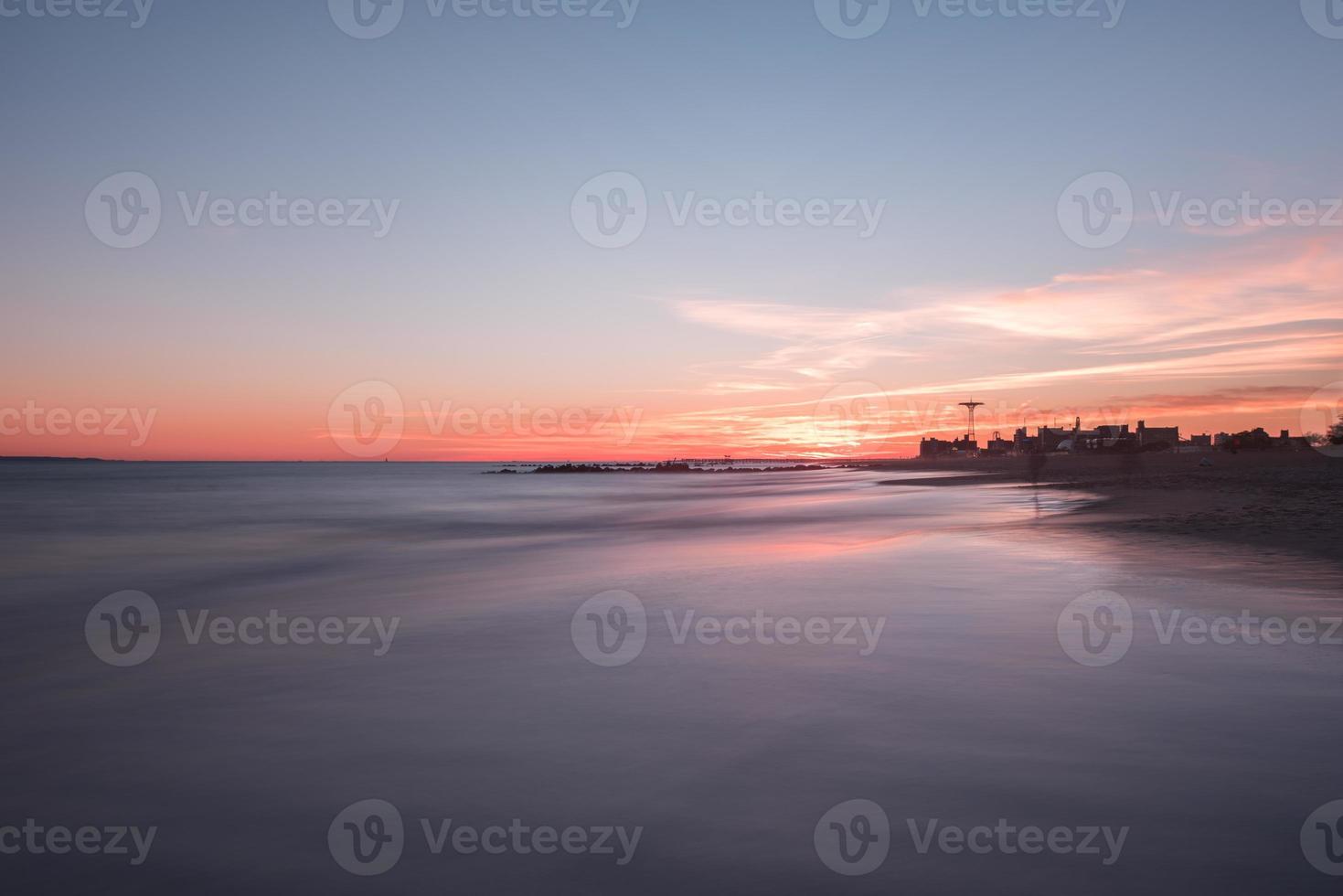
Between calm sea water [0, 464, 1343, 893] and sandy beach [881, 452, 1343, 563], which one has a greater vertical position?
sandy beach [881, 452, 1343, 563]

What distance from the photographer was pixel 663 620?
38.3 feet

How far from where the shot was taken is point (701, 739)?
6.72m

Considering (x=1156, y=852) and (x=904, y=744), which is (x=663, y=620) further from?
(x=1156, y=852)

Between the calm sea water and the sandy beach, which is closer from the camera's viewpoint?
the calm sea water

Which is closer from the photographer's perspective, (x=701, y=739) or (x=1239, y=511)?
(x=701, y=739)

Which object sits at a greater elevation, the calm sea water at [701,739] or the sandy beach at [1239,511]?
the sandy beach at [1239,511]

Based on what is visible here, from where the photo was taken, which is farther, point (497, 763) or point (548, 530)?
point (548, 530)

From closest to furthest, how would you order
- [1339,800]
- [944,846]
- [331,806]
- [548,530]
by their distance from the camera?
[944,846]
[1339,800]
[331,806]
[548,530]

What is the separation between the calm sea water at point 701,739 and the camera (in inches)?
184

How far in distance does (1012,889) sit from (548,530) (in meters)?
26.9

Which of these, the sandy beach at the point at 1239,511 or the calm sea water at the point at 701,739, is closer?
the calm sea water at the point at 701,739

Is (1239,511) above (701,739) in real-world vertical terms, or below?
above

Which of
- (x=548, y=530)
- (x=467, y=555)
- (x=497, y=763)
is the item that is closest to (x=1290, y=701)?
(x=497, y=763)

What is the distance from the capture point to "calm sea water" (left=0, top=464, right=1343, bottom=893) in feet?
15.3
